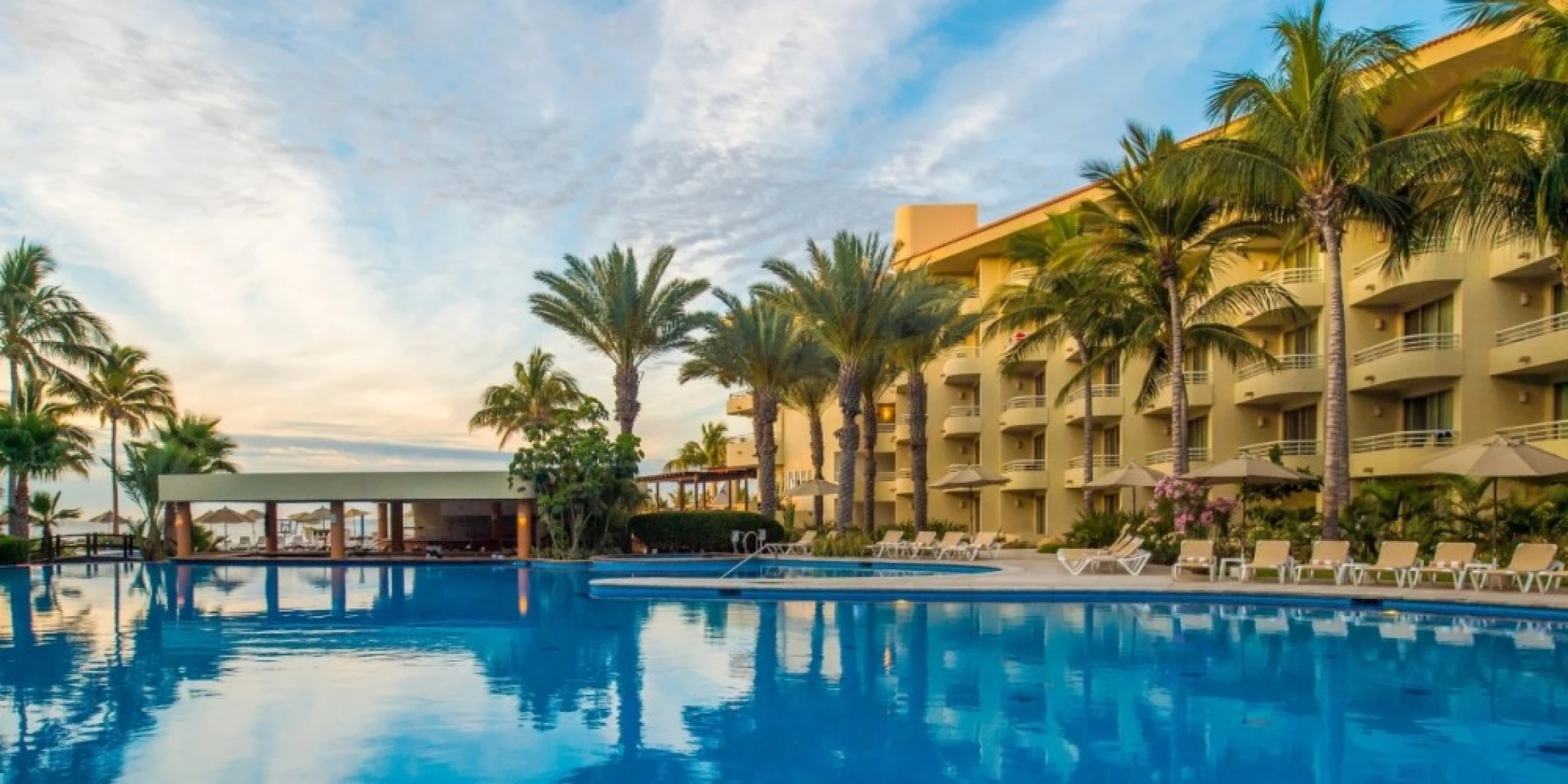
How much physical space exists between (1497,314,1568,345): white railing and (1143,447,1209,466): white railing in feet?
32.4

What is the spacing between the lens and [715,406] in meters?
61.1

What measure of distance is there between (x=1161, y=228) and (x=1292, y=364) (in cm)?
817

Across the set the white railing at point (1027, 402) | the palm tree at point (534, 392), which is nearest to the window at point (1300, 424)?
the white railing at point (1027, 402)

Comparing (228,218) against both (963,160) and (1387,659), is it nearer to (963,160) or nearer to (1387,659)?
(963,160)

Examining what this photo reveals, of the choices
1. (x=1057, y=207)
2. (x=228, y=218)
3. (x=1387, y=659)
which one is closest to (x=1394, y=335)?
(x=1057, y=207)

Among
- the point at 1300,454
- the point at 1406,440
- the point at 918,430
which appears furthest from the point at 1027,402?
the point at 1406,440

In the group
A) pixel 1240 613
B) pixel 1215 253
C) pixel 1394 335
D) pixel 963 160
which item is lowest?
pixel 1240 613

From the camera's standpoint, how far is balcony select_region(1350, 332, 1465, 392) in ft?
80.9

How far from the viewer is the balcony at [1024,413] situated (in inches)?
1534

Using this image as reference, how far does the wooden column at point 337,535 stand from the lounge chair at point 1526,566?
28.1 meters

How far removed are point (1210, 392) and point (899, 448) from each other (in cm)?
1506

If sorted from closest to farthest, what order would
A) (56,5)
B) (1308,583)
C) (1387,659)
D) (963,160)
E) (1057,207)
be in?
(1387,659), (56,5), (1308,583), (963,160), (1057,207)

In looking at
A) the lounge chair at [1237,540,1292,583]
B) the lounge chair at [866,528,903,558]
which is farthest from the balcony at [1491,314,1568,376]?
the lounge chair at [866,528,903,558]

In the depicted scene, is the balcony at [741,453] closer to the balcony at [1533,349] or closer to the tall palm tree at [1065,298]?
the tall palm tree at [1065,298]
